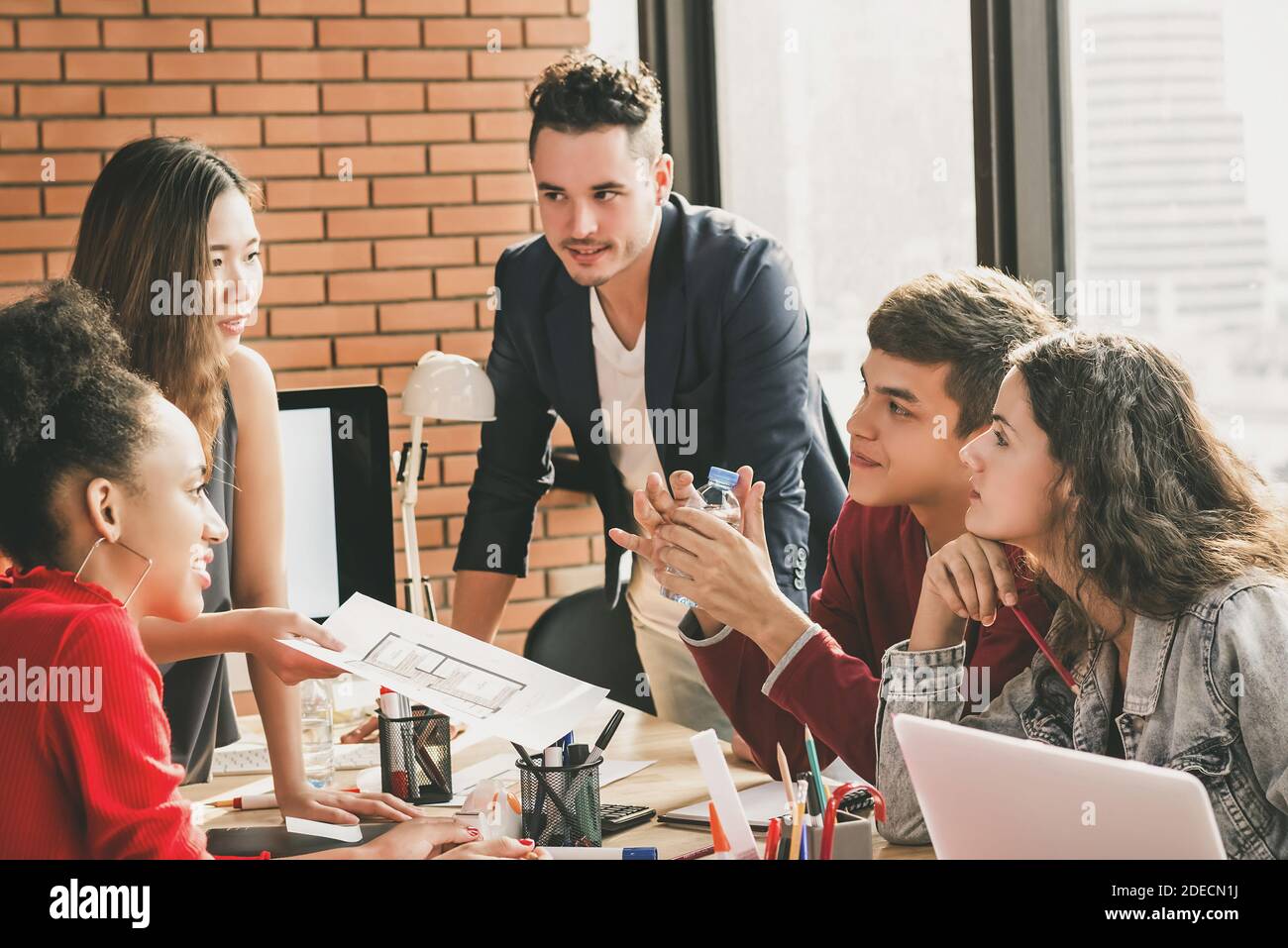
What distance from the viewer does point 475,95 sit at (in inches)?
143

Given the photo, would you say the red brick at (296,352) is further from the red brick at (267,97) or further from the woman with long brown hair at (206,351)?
the woman with long brown hair at (206,351)

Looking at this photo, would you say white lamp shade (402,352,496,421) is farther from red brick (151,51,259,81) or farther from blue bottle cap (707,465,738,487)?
red brick (151,51,259,81)

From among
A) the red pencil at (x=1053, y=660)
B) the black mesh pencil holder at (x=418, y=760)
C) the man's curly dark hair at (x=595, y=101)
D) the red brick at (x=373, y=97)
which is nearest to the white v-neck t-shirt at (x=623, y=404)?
the man's curly dark hair at (x=595, y=101)

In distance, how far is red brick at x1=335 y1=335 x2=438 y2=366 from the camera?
11.9 ft

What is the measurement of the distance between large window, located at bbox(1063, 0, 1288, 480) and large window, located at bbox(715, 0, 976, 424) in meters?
0.29

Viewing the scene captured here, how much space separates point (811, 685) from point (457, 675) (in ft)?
1.40

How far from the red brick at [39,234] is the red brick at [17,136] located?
192 millimetres

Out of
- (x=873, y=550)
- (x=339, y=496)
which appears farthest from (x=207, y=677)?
(x=873, y=550)

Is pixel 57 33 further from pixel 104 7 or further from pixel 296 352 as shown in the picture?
pixel 296 352

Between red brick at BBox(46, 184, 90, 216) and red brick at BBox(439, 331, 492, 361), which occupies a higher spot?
red brick at BBox(46, 184, 90, 216)

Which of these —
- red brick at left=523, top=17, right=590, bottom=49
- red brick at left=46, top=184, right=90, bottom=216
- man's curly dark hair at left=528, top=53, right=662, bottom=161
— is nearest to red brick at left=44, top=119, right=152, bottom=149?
red brick at left=46, top=184, right=90, bottom=216

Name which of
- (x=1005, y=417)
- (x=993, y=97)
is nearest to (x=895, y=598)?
(x=1005, y=417)

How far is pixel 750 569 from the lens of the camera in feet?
5.26
